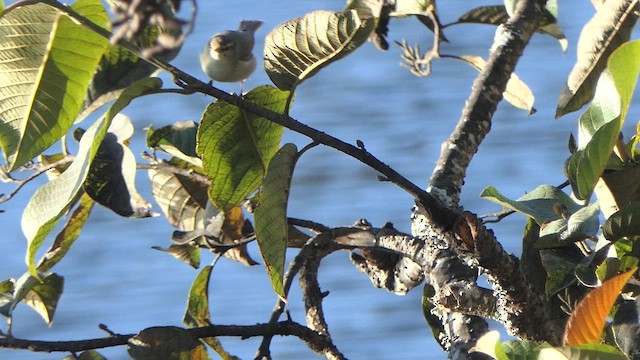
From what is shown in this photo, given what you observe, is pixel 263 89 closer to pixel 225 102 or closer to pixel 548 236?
pixel 225 102

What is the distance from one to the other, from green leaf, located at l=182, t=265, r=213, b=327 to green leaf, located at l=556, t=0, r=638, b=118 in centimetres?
36

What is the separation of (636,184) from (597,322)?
218 mm

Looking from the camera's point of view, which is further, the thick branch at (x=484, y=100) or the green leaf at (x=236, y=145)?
the thick branch at (x=484, y=100)

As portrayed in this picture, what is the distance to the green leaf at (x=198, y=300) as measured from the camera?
97cm

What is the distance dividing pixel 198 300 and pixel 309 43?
1.23ft

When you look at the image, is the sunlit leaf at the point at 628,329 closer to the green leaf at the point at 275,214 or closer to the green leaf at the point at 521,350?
the green leaf at the point at 521,350

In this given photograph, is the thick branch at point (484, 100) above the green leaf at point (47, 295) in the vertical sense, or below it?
below

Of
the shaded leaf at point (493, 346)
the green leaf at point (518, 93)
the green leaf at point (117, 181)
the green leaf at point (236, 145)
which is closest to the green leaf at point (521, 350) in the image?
the shaded leaf at point (493, 346)

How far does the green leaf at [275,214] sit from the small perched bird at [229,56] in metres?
0.08

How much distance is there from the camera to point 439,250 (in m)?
0.78

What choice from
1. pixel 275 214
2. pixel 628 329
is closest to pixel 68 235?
pixel 275 214

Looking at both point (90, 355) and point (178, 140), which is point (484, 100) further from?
point (90, 355)

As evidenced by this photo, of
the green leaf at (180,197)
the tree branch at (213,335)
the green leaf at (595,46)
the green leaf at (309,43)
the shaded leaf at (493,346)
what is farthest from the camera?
the green leaf at (180,197)

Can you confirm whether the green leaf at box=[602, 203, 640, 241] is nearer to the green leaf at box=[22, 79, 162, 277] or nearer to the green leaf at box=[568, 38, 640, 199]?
the green leaf at box=[568, 38, 640, 199]
